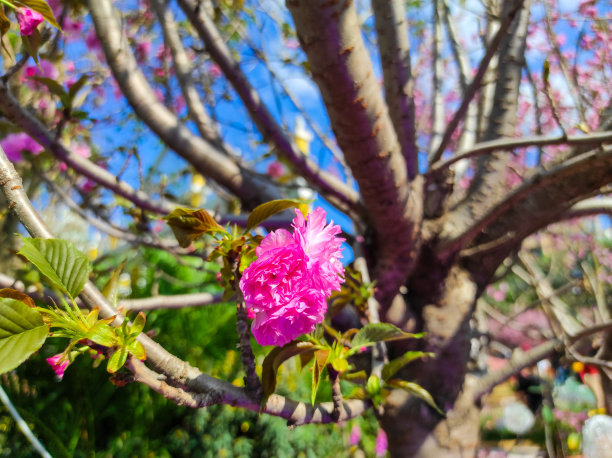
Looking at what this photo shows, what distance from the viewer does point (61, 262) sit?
512 millimetres

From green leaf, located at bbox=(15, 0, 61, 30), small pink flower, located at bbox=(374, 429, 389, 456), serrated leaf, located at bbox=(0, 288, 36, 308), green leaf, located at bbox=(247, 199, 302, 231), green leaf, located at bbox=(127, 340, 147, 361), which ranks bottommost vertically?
small pink flower, located at bbox=(374, 429, 389, 456)

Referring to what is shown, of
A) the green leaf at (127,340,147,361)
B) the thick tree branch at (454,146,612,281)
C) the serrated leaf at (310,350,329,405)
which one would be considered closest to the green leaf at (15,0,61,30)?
the green leaf at (127,340,147,361)

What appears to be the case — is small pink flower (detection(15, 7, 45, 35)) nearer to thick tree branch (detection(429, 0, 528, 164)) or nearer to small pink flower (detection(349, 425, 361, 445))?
thick tree branch (detection(429, 0, 528, 164))

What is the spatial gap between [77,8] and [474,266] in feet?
6.15

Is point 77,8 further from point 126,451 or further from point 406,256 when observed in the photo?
point 126,451

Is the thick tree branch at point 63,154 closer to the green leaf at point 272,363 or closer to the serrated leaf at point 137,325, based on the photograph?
the serrated leaf at point 137,325

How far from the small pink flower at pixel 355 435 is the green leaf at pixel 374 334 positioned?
2.54 m

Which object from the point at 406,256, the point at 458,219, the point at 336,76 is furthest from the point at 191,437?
the point at 336,76

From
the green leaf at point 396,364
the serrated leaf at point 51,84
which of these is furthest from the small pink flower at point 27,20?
the green leaf at point 396,364

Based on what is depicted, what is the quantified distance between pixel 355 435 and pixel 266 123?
2.41 metres

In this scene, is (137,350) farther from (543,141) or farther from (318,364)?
(543,141)

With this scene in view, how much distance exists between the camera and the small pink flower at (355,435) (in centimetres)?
296

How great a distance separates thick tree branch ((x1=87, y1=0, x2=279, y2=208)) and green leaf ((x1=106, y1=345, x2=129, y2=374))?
95cm

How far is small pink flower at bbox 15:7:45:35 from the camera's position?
82 centimetres
